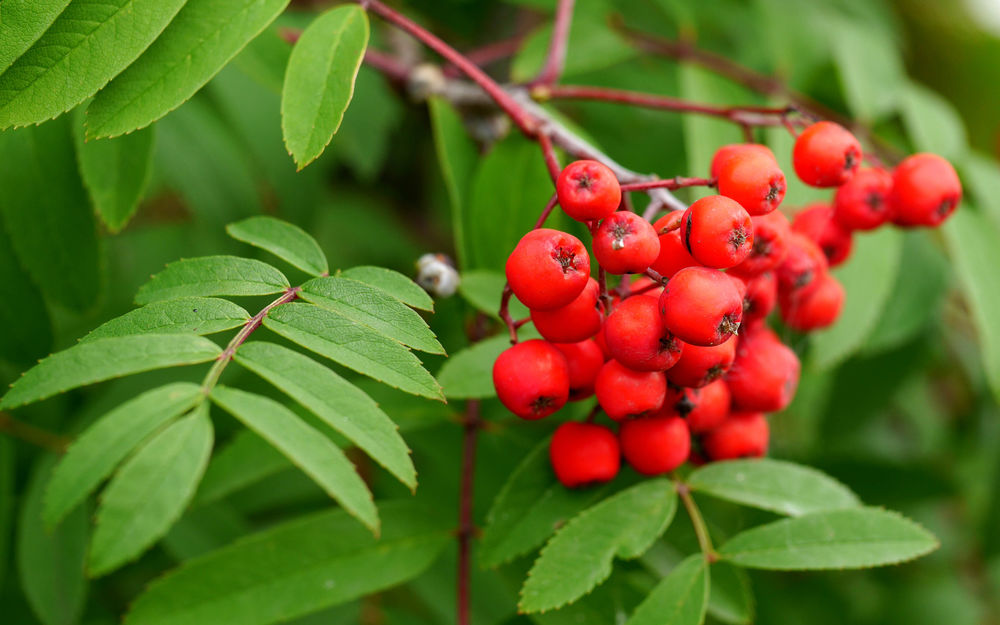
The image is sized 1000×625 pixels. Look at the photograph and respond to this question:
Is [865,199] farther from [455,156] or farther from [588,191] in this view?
[455,156]

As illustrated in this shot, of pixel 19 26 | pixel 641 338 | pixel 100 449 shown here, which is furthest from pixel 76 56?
pixel 641 338

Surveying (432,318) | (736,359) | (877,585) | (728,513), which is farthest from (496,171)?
(877,585)

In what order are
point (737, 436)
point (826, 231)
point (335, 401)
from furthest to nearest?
point (826, 231), point (737, 436), point (335, 401)

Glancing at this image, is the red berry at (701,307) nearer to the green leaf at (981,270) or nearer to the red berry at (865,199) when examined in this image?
the red berry at (865,199)

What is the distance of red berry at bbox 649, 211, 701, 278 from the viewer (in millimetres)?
935

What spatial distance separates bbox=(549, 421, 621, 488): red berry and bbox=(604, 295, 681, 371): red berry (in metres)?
0.19

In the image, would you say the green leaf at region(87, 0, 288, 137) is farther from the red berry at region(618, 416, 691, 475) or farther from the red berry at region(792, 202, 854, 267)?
the red berry at region(792, 202, 854, 267)

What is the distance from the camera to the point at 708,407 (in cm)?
105

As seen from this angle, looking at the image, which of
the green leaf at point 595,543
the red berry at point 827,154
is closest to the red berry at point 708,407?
the green leaf at point 595,543

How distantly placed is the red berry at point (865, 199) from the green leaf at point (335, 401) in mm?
822

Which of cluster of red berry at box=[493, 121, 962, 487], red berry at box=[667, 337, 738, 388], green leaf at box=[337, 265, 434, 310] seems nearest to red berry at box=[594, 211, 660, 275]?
cluster of red berry at box=[493, 121, 962, 487]

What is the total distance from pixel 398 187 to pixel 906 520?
2.11 m

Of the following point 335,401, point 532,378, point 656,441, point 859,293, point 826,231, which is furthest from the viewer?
point 859,293

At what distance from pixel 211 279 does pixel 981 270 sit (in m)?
1.50
